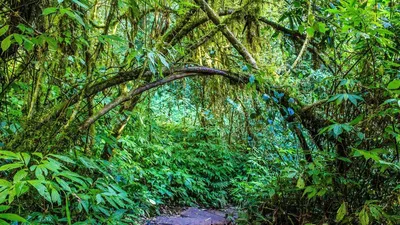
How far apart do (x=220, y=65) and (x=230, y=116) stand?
2.34ft

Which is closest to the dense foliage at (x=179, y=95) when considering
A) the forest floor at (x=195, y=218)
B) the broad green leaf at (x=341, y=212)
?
the broad green leaf at (x=341, y=212)

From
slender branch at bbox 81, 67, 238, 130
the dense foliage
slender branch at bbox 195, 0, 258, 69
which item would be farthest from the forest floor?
slender branch at bbox 81, 67, 238, 130

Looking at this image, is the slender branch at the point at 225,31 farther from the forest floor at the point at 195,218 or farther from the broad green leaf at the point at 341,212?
the forest floor at the point at 195,218

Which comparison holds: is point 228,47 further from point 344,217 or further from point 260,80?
point 344,217

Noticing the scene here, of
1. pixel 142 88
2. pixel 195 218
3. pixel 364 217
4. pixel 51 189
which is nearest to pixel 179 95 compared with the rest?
pixel 142 88

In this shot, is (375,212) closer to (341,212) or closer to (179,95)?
(341,212)

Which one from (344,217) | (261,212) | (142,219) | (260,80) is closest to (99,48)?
(260,80)

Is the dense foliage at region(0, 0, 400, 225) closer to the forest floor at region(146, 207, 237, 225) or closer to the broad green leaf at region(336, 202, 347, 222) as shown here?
the broad green leaf at region(336, 202, 347, 222)

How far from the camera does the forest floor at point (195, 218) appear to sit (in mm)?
4275

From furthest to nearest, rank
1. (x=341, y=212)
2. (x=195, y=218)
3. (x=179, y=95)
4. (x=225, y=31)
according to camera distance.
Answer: (x=195, y=218) < (x=179, y=95) < (x=225, y=31) < (x=341, y=212)

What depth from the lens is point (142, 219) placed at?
4.11m

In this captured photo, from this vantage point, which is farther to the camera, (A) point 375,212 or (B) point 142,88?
(B) point 142,88

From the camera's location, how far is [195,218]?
4633mm

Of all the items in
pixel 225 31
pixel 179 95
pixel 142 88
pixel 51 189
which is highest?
pixel 225 31
